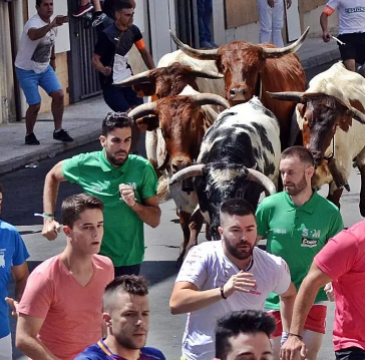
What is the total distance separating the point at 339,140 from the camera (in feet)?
41.8

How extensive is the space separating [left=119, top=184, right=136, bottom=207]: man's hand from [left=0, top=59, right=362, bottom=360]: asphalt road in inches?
60.0

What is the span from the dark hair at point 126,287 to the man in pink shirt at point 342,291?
136 centimetres

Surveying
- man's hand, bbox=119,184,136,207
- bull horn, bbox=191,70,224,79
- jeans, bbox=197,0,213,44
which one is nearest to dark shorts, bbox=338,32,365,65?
jeans, bbox=197,0,213,44

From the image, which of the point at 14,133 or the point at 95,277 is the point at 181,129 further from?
the point at 14,133

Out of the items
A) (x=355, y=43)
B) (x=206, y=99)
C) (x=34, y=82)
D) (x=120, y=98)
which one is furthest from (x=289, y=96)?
(x=355, y=43)

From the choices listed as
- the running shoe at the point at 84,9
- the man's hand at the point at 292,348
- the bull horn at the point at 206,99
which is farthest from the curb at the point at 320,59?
the man's hand at the point at 292,348

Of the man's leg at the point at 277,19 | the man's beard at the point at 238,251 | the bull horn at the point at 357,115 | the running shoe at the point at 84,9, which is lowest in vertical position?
the man's leg at the point at 277,19

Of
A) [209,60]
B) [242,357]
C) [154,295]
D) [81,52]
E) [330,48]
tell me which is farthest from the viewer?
[330,48]

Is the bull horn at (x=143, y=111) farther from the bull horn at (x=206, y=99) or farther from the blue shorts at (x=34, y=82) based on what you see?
the blue shorts at (x=34, y=82)

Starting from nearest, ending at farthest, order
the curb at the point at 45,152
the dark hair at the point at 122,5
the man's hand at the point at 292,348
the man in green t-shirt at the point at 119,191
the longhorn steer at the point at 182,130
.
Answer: the man's hand at the point at 292,348 < the man in green t-shirt at the point at 119,191 < the longhorn steer at the point at 182,130 < the dark hair at the point at 122,5 < the curb at the point at 45,152

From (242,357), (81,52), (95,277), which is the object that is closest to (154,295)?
(95,277)

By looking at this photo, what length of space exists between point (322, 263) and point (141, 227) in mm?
2305

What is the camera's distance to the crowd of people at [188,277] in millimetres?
5965

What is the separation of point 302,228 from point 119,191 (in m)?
1.36
